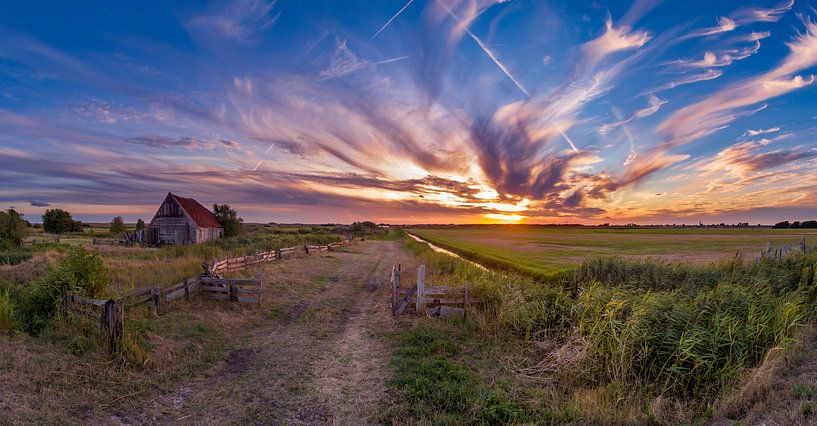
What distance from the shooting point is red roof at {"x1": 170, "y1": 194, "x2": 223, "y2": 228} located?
133 feet

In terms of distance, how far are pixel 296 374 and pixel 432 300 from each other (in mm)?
5855

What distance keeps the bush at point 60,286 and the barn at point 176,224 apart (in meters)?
31.8

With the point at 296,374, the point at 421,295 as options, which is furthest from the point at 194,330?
the point at 421,295

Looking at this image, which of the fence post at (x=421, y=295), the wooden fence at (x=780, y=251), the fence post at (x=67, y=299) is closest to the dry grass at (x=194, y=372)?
the fence post at (x=67, y=299)

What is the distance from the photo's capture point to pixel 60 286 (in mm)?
10328

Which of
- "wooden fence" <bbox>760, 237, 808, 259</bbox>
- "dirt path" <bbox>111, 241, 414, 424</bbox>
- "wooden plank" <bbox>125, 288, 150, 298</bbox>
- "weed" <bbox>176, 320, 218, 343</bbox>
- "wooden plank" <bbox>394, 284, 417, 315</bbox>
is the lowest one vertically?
"dirt path" <bbox>111, 241, 414, 424</bbox>

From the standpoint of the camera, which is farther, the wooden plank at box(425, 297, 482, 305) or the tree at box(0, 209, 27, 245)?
the tree at box(0, 209, 27, 245)

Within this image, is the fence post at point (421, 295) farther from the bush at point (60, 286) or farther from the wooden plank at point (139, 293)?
the bush at point (60, 286)

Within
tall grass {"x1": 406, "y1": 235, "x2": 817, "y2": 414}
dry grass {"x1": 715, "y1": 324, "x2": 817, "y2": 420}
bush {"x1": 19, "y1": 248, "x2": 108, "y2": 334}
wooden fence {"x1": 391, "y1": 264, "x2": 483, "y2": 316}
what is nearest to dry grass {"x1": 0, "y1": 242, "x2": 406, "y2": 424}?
bush {"x1": 19, "y1": 248, "x2": 108, "y2": 334}

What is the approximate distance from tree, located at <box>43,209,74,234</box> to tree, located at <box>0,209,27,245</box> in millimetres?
35913

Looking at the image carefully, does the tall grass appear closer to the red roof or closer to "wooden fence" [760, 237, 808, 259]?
"wooden fence" [760, 237, 808, 259]

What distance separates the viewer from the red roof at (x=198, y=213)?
40562 millimetres

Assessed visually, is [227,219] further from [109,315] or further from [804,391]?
[804,391]

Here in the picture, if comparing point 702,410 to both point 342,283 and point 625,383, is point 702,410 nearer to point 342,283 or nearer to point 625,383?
point 625,383
